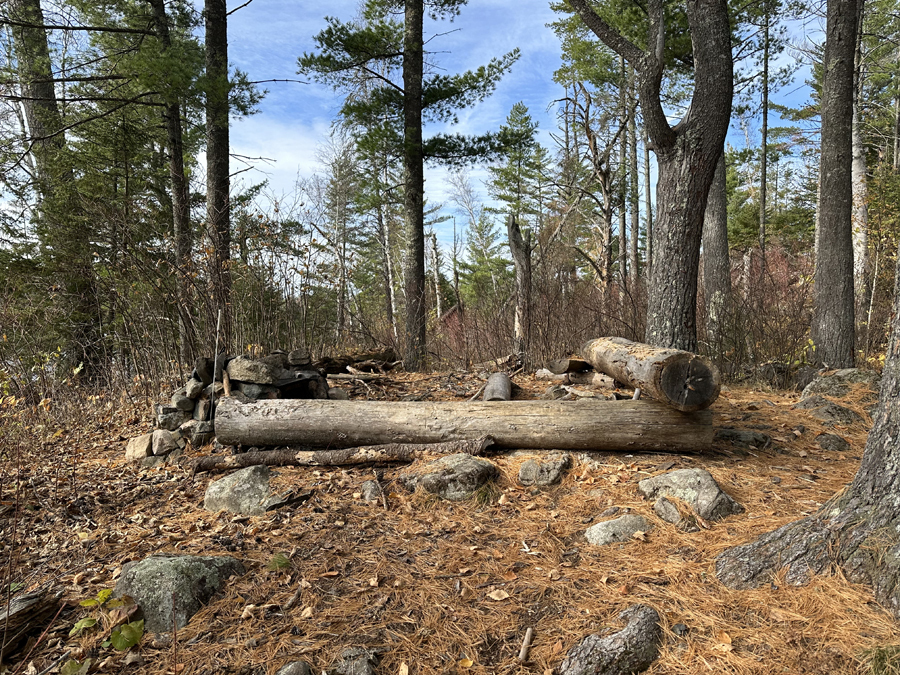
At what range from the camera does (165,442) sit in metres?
4.75

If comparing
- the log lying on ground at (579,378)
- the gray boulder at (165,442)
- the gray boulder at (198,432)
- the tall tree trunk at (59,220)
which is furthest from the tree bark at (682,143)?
the tall tree trunk at (59,220)

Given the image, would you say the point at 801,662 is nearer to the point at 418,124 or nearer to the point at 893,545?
the point at 893,545

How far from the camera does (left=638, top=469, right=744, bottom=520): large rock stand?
308 cm

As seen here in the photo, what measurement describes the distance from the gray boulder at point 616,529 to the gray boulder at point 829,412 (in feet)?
10.9

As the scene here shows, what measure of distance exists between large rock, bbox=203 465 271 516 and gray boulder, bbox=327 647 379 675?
5.73 feet

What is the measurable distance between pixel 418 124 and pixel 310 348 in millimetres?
4860

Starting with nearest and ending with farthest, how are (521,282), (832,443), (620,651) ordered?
(620,651), (832,443), (521,282)

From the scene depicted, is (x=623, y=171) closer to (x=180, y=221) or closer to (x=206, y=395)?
(x=180, y=221)

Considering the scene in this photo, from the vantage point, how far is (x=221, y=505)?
368 cm

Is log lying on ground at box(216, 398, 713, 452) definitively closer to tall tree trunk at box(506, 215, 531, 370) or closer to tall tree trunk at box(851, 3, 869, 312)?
tall tree trunk at box(506, 215, 531, 370)

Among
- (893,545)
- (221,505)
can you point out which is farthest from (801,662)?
(221,505)

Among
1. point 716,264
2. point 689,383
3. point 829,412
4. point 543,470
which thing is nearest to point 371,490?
point 543,470

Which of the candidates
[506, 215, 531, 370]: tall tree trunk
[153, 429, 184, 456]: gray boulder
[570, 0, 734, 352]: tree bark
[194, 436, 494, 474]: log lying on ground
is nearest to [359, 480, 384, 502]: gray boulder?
[194, 436, 494, 474]: log lying on ground

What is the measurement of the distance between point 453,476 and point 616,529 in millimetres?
1241
